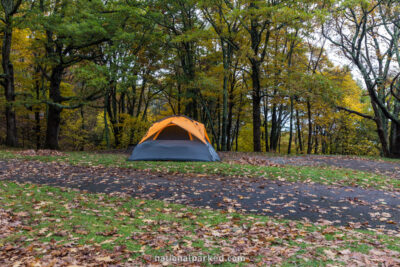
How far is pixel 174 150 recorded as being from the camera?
1121 centimetres

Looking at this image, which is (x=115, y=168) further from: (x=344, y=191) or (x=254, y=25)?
(x=254, y=25)

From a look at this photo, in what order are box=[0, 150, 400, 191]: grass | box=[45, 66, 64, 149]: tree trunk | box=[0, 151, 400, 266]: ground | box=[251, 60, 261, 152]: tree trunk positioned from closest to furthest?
box=[0, 151, 400, 266]: ground < box=[0, 150, 400, 191]: grass < box=[45, 66, 64, 149]: tree trunk < box=[251, 60, 261, 152]: tree trunk

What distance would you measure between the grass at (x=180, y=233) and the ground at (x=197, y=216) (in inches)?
0.6

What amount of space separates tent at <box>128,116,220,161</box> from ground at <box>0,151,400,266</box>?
83.9 inches

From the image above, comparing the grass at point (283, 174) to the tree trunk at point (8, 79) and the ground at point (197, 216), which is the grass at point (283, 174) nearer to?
the ground at point (197, 216)

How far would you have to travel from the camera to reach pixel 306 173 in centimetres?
866

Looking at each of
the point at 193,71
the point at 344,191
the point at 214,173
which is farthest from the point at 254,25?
the point at 344,191

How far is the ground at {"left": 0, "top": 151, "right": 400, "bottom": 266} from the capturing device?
11.4 ft

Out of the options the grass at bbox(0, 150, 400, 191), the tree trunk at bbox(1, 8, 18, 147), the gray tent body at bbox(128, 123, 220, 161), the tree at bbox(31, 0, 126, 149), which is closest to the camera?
the grass at bbox(0, 150, 400, 191)

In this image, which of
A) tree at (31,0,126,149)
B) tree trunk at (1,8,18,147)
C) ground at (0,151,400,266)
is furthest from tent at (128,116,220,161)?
tree trunk at (1,8,18,147)

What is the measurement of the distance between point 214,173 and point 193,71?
12674 millimetres

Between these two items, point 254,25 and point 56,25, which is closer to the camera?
point 56,25

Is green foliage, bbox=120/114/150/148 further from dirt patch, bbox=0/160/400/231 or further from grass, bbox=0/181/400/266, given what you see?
grass, bbox=0/181/400/266

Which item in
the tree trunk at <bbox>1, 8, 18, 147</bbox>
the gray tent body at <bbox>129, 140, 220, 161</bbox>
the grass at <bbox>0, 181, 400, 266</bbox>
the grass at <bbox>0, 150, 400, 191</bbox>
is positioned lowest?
the grass at <bbox>0, 181, 400, 266</bbox>
